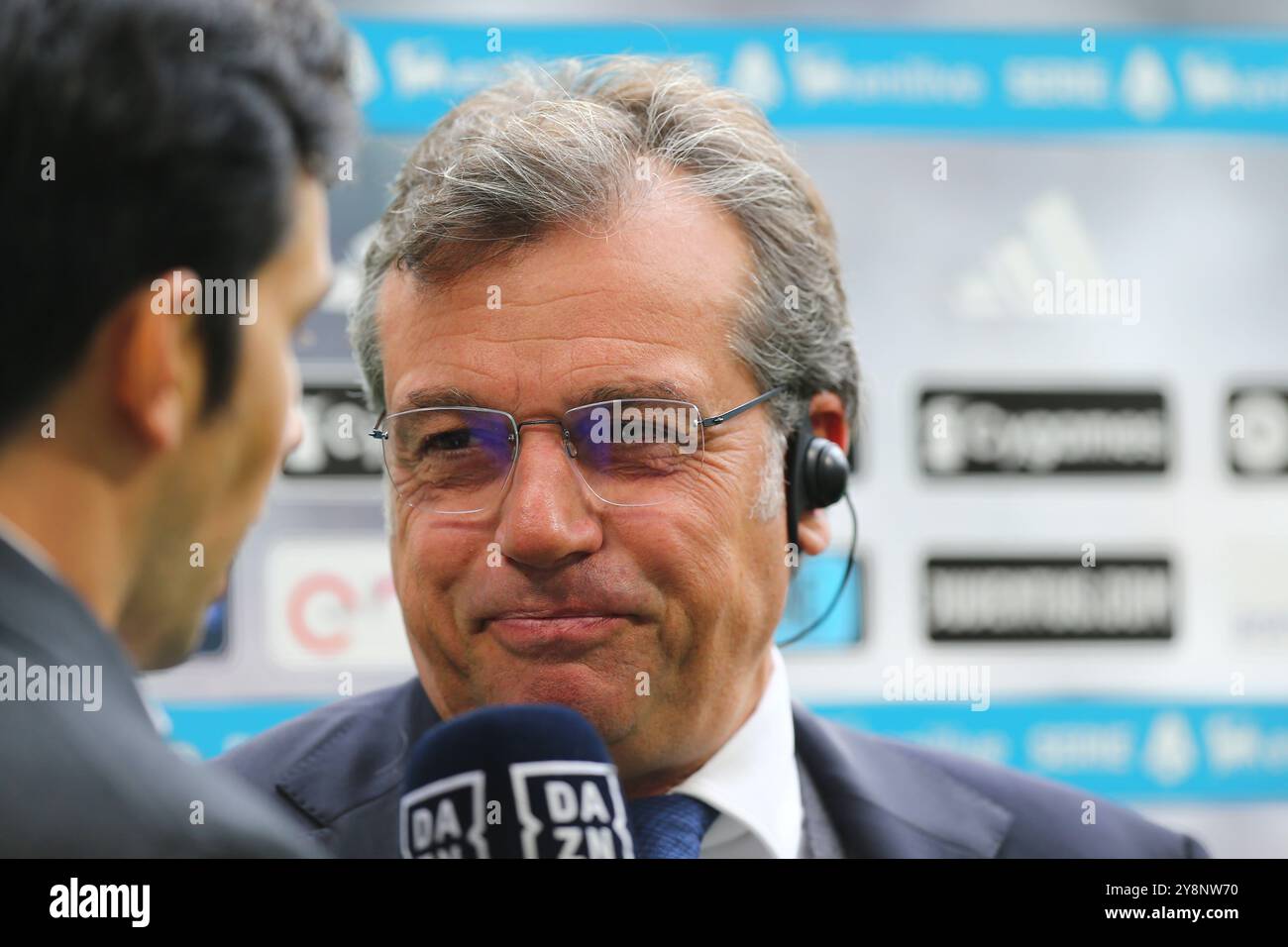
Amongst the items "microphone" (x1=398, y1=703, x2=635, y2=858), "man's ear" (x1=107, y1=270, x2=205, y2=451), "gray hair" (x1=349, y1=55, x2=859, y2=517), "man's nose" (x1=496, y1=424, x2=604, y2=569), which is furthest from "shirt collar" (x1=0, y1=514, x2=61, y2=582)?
"gray hair" (x1=349, y1=55, x2=859, y2=517)

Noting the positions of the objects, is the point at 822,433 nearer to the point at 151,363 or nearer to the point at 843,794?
the point at 843,794

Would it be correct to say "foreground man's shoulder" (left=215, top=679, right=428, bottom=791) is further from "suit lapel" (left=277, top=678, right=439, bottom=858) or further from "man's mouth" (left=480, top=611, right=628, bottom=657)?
"man's mouth" (left=480, top=611, right=628, bottom=657)

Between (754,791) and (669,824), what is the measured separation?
12cm

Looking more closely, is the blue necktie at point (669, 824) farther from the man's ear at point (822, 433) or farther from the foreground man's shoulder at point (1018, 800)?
the man's ear at point (822, 433)

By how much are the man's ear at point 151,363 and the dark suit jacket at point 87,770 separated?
5.5 inches

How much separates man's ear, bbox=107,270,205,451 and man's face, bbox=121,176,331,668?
2cm

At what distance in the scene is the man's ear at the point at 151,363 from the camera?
1.05 m

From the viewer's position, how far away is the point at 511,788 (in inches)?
47.6

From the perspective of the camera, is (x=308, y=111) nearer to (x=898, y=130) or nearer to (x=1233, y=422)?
(x=898, y=130)

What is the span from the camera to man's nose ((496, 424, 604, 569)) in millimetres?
1497

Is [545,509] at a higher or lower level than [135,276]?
lower

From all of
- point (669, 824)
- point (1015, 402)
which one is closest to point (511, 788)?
point (669, 824)

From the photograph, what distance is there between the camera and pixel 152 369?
3.45 ft
